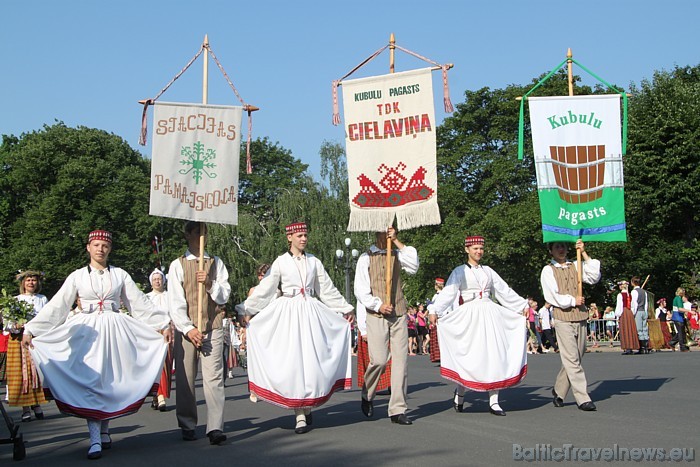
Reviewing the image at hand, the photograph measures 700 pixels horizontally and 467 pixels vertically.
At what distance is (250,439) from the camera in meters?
8.70

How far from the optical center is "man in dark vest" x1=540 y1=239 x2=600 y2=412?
34.9ft

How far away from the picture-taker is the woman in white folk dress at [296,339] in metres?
9.16

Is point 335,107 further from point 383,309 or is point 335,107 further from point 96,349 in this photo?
point 96,349

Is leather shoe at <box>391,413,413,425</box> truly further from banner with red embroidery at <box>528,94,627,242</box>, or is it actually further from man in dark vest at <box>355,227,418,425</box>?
banner with red embroidery at <box>528,94,627,242</box>

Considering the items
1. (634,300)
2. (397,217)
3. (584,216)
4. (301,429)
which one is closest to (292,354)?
(301,429)

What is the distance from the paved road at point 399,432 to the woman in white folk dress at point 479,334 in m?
0.41

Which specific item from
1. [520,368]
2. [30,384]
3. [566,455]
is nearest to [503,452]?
[566,455]

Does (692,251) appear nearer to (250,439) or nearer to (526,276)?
(526,276)

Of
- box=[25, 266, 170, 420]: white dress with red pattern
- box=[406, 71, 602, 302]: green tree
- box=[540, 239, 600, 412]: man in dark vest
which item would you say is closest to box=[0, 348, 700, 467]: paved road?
box=[540, 239, 600, 412]: man in dark vest

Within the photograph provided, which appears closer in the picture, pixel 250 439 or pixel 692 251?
pixel 250 439

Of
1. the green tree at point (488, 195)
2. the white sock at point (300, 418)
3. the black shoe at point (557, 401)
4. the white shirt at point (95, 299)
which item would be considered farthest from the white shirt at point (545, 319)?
the white shirt at point (95, 299)

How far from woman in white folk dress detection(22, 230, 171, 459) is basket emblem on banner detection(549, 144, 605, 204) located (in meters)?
5.39

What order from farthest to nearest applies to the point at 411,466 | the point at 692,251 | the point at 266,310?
the point at 692,251
the point at 266,310
the point at 411,466

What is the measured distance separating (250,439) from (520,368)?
3.55 meters
